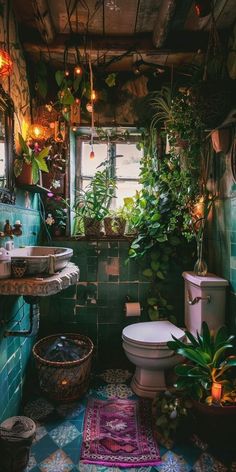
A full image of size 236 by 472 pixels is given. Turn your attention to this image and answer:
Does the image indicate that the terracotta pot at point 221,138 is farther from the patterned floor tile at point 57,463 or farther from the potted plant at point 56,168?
the patterned floor tile at point 57,463

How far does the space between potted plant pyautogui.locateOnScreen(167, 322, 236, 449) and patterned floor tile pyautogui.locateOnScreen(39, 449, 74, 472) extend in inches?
26.4

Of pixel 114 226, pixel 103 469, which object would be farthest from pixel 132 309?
pixel 103 469

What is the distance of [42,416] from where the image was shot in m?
1.75

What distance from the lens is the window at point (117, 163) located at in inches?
102

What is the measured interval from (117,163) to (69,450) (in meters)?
2.17

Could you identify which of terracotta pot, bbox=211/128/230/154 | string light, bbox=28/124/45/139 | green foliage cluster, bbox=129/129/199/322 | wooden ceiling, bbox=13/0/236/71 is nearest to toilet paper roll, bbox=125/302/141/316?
green foliage cluster, bbox=129/129/199/322

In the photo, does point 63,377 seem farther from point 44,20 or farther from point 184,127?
point 44,20

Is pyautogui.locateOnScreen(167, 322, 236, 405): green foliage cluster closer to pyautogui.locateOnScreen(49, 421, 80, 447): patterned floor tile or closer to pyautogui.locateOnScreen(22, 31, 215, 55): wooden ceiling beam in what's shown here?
pyautogui.locateOnScreen(49, 421, 80, 447): patterned floor tile

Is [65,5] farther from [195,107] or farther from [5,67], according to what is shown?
[195,107]

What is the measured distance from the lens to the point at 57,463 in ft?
4.56

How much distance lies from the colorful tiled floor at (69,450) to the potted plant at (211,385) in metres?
0.11

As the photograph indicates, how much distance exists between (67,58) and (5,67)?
43.9 inches

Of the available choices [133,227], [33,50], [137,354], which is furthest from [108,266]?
[33,50]

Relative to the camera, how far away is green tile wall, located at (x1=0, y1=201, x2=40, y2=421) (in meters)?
1.48
